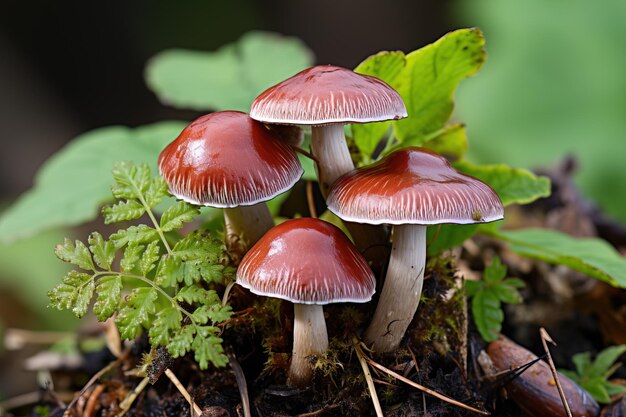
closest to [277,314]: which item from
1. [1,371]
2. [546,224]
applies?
[546,224]

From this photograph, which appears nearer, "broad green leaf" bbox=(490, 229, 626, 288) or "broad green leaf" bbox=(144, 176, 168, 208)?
"broad green leaf" bbox=(144, 176, 168, 208)

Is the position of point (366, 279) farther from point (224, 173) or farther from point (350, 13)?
point (350, 13)

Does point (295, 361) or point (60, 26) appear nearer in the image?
point (295, 361)

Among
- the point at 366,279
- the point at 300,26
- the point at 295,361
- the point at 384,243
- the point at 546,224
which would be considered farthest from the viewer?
the point at 300,26

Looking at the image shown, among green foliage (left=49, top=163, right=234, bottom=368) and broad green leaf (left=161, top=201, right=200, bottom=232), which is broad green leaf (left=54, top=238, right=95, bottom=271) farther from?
broad green leaf (left=161, top=201, right=200, bottom=232)

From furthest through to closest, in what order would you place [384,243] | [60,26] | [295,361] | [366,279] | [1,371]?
[60,26]
[1,371]
[384,243]
[295,361]
[366,279]

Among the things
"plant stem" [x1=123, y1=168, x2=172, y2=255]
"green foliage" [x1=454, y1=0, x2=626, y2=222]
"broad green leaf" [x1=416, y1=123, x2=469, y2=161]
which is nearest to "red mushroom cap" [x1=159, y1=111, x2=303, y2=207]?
"plant stem" [x1=123, y1=168, x2=172, y2=255]

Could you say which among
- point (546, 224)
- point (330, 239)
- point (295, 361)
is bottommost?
point (546, 224)

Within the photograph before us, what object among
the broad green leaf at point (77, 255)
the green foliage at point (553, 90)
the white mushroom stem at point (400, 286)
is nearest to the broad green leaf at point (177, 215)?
the broad green leaf at point (77, 255)

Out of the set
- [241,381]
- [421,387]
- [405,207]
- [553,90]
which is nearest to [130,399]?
[241,381]
